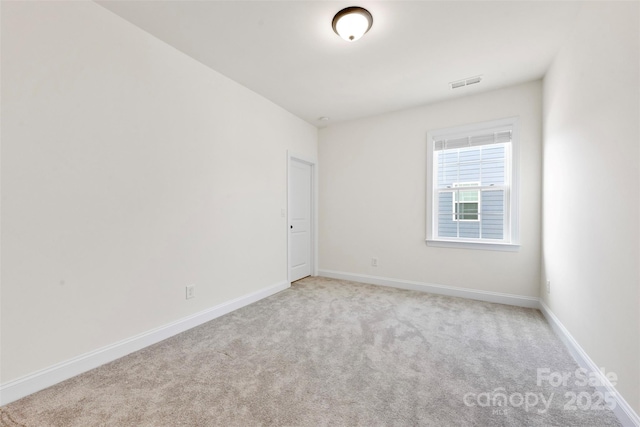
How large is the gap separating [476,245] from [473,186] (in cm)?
80

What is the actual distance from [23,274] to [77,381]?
807mm

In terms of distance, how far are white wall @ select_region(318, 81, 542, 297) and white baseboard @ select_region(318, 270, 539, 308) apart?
59mm

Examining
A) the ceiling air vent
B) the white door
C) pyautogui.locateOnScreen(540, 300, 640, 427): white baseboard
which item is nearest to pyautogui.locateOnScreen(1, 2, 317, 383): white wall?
the white door

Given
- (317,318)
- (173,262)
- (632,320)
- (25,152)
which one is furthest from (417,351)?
(25,152)

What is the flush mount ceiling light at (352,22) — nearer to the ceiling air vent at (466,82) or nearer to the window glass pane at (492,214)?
the ceiling air vent at (466,82)

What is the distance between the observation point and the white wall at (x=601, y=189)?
1413 mm

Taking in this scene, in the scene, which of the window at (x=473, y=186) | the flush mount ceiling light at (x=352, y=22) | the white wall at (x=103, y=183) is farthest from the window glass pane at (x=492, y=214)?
the white wall at (x=103, y=183)

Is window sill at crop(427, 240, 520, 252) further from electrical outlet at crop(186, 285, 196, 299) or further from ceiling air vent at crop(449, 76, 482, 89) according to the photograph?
electrical outlet at crop(186, 285, 196, 299)

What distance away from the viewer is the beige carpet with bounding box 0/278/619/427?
150 centimetres

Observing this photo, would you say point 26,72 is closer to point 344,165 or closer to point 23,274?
point 23,274

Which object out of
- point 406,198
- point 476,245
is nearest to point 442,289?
point 476,245

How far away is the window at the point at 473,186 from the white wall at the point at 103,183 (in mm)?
2775

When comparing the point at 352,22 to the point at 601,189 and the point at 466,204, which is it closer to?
the point at 601,189

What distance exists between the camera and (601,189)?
5.64 ft
